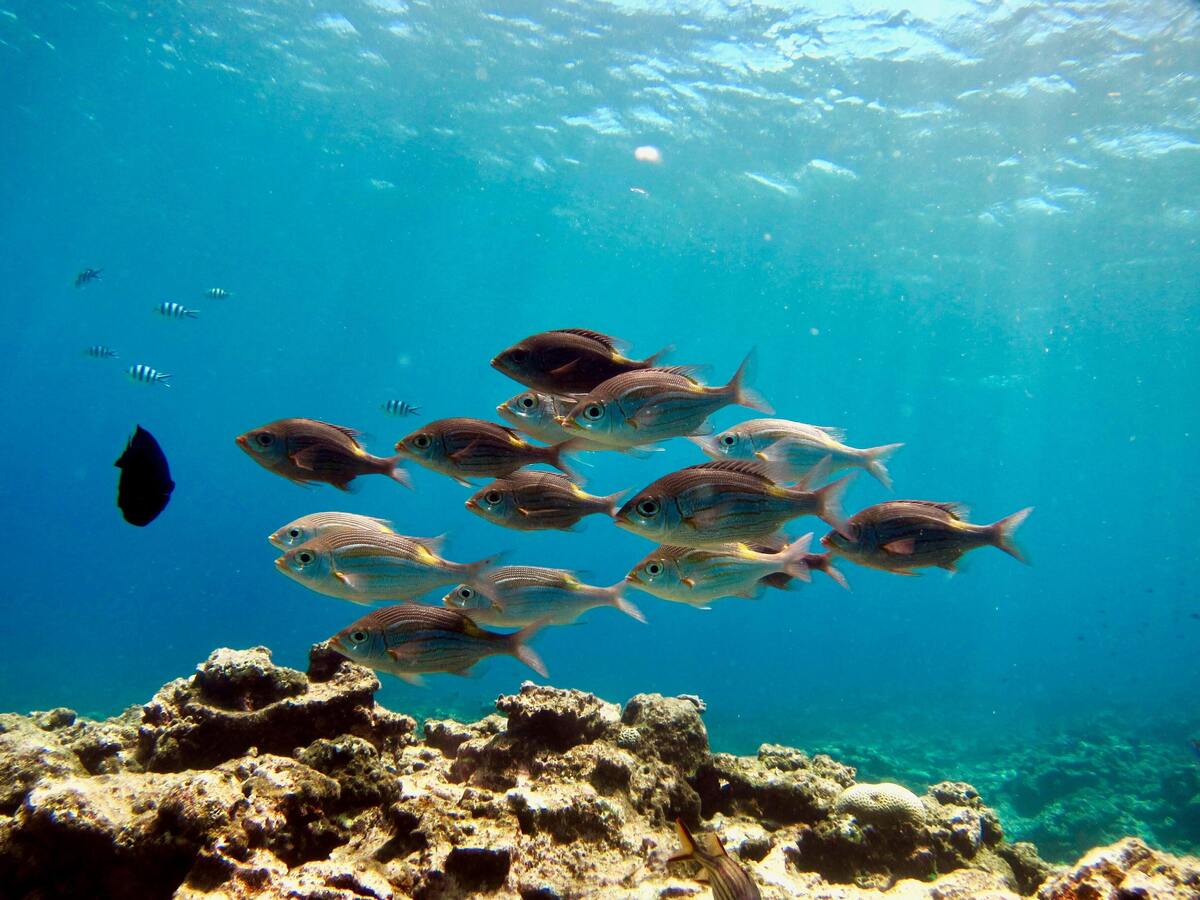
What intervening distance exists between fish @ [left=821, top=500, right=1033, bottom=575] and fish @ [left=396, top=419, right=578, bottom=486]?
6.13 ft

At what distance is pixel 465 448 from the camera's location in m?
3.75

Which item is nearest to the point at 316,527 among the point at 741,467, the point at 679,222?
the point at 741,467

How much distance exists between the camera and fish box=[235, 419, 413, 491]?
11.9 ft

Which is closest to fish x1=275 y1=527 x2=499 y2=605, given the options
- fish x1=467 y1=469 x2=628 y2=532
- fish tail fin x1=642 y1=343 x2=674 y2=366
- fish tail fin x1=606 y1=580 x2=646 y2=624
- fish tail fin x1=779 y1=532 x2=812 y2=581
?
fish x1=467 y1=469 x2=628 y2=532

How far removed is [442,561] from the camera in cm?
383

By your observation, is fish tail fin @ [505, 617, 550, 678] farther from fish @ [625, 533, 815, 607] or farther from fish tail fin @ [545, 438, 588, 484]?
fish tail fin @ [545, 438, 588, 484]

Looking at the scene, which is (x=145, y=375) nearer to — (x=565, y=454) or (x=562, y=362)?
(x=565, y=454)

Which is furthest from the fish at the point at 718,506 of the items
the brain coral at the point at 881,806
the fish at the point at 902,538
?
the brain coral at the point at 881,806

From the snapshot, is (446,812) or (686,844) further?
(446,812)

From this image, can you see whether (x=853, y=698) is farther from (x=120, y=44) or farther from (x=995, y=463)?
(x=995, y=463)

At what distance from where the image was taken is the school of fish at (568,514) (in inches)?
133

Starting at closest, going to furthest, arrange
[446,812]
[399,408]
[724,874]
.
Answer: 1. [724,874]
2. [446,812]
3. [399,408]

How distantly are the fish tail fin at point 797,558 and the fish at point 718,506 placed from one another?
0.95 ft

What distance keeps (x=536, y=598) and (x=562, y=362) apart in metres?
1.45
